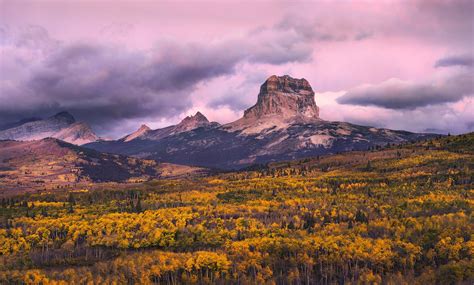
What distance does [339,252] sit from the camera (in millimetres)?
193250

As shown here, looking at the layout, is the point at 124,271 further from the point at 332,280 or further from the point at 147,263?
the point at 332,280

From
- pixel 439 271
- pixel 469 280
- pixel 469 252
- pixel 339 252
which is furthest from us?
pixel 339 252

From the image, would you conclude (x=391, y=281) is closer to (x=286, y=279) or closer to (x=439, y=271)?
(x=439, y=271)

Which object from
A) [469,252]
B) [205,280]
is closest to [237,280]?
[205,280]

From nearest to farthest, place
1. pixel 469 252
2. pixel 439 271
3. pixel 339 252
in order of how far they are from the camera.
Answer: pixel 439 271 → pixel 469 252 → pixel 339 252

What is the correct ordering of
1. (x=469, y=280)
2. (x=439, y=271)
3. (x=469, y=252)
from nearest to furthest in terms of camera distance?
1. (x=469, y=280)
2. (x=439, y=271)
3. (x=469, y=252)

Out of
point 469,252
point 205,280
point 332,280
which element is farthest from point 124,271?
point 469,252

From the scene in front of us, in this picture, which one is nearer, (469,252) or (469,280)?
(469,280)

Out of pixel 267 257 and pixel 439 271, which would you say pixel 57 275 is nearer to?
pixel 267 257

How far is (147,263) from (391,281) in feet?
351

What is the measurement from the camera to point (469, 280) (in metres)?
149

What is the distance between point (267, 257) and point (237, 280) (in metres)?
21.6

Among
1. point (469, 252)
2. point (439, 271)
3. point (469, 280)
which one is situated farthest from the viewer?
point (469, 252)

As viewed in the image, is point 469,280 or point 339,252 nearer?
point 469,280
